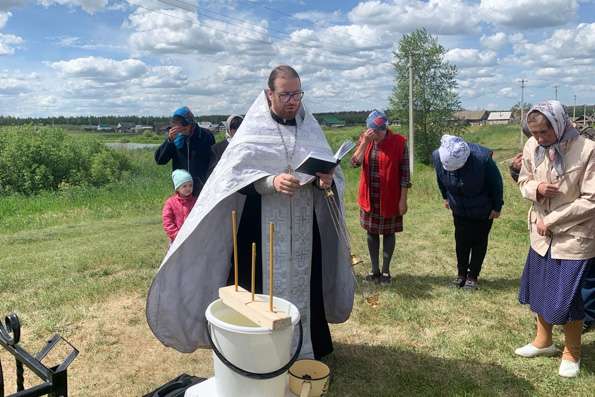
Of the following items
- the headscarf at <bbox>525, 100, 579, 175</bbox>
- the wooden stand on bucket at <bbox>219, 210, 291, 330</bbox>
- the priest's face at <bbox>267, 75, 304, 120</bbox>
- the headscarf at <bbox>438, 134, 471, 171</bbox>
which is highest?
the priest's face at <bbox>267, 75, 304, 120</bbox>

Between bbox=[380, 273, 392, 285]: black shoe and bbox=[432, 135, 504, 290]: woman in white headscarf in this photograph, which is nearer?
bbox=[432, 135, 504, 290]: woman in white headscarf

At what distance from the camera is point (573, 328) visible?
3611 millimetres

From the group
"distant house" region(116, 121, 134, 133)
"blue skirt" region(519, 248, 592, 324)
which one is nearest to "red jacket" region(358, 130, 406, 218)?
"blue skirt" region(519, 248, 592, 324)

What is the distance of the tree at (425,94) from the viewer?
34.9 meters

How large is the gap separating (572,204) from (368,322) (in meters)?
2.01

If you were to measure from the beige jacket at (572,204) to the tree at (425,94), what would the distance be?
32.1 m

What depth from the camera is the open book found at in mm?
3020

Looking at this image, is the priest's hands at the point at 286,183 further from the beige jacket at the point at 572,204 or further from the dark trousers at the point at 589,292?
the dark trousers at the point at 589,292

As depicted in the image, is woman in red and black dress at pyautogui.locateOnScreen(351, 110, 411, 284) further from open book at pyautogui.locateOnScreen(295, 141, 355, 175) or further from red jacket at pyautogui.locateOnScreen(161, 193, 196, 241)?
open book at pyautogui.locateOnScreen(295, 141, 355, 175)

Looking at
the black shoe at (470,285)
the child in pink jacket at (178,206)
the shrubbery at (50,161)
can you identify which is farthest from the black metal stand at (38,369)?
the shrubbery at (50,161)

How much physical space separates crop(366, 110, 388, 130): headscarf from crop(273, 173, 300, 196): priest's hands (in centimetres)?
235

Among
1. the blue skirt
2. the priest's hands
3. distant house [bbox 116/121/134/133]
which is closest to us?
the priest's hands

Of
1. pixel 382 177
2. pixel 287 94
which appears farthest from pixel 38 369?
pixel 382 177

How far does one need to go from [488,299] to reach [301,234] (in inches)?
107
